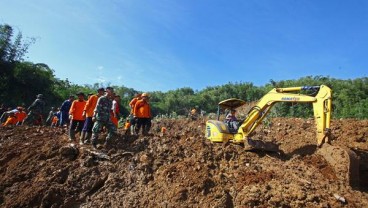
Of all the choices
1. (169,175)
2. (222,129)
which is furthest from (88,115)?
(222,129)

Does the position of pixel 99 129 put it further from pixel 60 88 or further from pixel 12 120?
pixel 60 88

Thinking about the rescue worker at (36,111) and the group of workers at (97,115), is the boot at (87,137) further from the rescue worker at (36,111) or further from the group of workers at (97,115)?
the rescue worker at (36,111)

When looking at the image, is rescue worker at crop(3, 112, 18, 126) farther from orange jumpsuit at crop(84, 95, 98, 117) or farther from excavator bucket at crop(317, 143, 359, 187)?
excavator bucket at crop(317, 143, 359, 187)

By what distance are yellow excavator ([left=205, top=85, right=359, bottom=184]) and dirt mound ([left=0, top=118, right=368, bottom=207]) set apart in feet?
0.75

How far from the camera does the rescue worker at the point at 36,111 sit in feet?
52.0

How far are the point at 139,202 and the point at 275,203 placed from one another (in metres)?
2.68

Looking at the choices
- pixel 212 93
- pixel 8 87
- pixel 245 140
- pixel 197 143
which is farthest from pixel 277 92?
pixel 212 93

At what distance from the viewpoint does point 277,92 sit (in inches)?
394

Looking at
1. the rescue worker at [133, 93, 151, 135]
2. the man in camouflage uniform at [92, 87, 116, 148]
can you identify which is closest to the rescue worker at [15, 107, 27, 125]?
the rescue worker at [133, 93, 151, 135]

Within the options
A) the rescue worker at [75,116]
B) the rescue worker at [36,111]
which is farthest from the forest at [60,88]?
the rescue worker at [75,116]

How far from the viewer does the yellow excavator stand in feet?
26.5

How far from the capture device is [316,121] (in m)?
8.79

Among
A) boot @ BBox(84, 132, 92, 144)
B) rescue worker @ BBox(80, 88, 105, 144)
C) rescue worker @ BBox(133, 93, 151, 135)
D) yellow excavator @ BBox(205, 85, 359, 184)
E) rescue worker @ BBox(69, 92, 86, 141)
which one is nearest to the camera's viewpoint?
yellow excavator @ BBox(205, 85, 359, 184)

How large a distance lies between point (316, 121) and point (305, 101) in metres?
0.55
